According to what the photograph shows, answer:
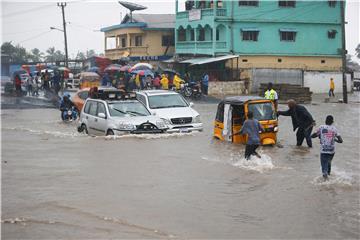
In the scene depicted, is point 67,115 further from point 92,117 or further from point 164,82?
point 164,82

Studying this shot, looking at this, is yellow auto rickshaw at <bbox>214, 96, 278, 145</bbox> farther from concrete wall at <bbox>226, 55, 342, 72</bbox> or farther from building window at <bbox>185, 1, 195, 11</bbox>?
building window at <bbox>185, 1, 195, 11</bbox>

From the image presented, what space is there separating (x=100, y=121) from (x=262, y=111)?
489 cm

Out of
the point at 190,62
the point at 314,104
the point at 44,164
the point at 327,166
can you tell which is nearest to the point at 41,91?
the point at 190,62

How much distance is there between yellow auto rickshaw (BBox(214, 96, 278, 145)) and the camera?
1681 cm

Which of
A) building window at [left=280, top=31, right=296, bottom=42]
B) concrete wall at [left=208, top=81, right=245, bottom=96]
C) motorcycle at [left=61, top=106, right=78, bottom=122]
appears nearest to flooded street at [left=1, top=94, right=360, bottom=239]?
motorcycle at [left=61, top=106, right=78, bottom=122]

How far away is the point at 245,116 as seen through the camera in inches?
658

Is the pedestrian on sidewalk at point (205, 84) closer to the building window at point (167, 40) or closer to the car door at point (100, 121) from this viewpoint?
the building window at point (167, 40)

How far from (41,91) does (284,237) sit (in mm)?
35491

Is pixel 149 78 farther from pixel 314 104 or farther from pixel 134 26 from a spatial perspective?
pixel 134 26

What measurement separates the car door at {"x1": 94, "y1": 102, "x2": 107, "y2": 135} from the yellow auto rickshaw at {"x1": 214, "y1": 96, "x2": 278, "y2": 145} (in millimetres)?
3562

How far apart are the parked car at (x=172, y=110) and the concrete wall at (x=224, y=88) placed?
1901cm

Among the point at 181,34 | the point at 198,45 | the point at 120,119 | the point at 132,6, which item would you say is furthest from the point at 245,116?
the point at 132,6

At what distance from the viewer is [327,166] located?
1238cm

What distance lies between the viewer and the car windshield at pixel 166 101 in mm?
19808
